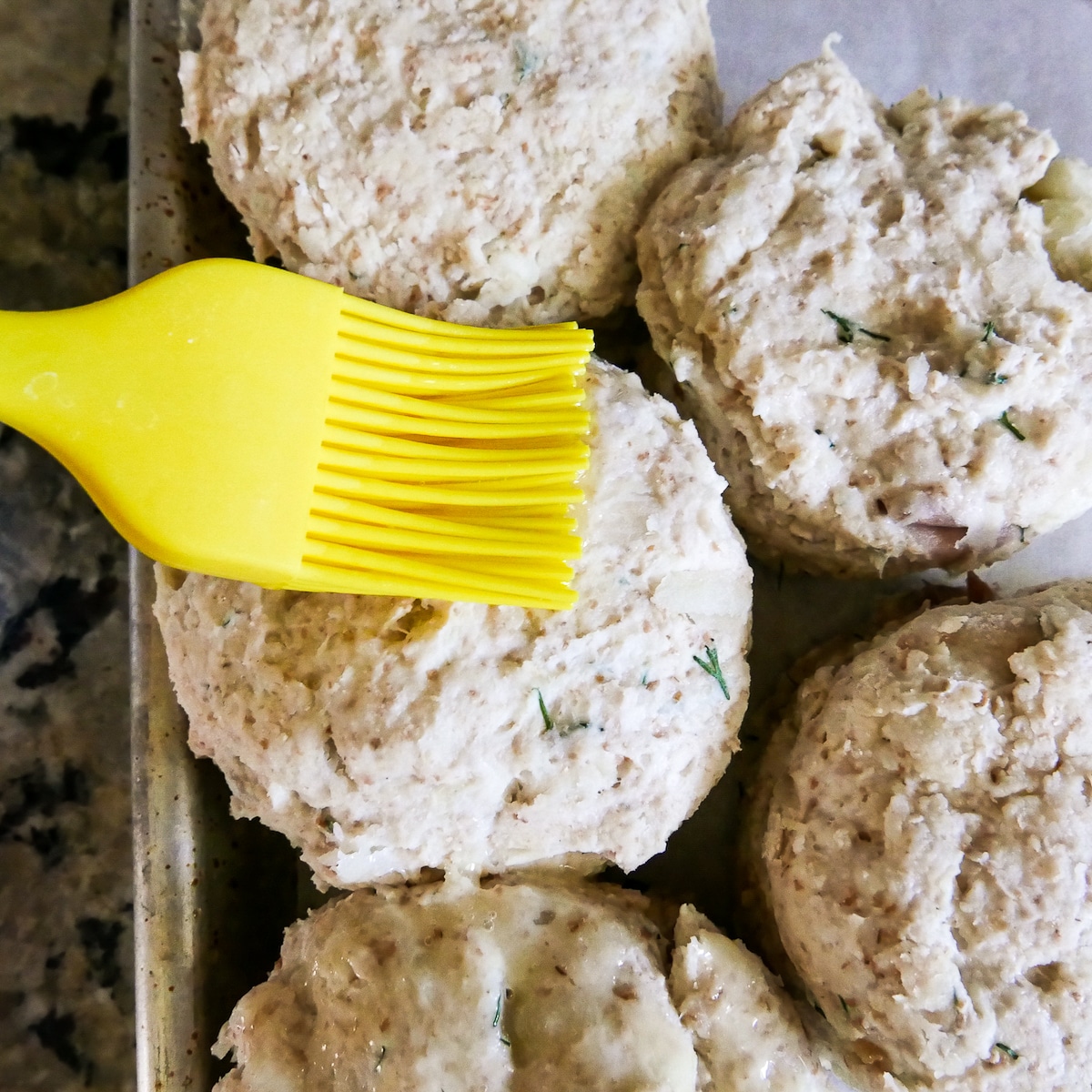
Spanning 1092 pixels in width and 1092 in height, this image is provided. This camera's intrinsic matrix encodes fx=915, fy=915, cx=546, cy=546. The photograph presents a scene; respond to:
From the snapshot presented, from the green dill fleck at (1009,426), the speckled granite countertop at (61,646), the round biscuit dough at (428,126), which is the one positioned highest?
the round biscuit dough at (428,126)

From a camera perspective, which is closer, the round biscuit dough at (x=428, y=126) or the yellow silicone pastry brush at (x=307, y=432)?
the yellow silicone pastry brush at (x=307, y=432)

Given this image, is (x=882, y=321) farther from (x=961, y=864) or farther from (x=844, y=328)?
(x=961, y=864)

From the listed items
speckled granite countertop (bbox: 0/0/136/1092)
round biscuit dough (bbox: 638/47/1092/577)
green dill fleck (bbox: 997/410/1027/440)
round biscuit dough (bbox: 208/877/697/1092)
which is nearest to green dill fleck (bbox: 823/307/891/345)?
round biscuit dough (bbox: 638/47/1092/577)

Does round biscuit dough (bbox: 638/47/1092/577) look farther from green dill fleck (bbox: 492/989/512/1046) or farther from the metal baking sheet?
green dill fleck (bbox: 492/989/512/1046)

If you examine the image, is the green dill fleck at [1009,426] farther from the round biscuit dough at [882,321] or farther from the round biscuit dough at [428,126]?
the round biscuit dough at [428,126]

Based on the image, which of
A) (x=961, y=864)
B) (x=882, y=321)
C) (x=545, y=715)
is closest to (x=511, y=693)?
(x=545, y=715)

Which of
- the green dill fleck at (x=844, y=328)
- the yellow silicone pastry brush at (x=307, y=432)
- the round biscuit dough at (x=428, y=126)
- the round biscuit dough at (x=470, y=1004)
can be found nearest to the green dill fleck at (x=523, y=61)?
the round biscuit dough at (x=428, y=126)
